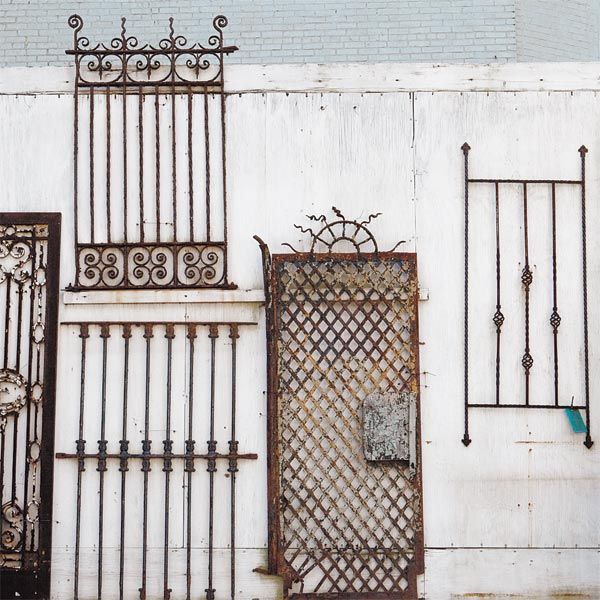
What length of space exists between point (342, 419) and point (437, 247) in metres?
1.04

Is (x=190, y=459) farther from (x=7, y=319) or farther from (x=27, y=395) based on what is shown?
(x=7, y=319)

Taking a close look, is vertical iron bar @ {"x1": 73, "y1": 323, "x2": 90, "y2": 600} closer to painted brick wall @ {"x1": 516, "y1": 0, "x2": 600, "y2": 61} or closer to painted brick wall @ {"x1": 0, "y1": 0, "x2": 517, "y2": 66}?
painted brick wall @ {"x1": 0, "y1": 0, "x2": 517, "y2": 66}

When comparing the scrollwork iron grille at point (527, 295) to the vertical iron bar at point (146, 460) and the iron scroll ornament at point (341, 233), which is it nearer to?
the iron scroll ornament at point (341, 233)

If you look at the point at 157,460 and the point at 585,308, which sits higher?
the point at 585,308

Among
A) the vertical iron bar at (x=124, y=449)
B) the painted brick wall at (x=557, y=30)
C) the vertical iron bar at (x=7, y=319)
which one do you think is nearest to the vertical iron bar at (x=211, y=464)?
the vertical iron bar at (x=124, y=449)

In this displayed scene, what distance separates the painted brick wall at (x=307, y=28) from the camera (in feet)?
23.0

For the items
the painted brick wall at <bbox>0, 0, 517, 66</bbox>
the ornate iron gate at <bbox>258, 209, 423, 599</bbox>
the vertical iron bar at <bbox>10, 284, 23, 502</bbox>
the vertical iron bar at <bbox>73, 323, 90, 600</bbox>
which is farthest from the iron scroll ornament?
the painted brick wall at <bbox>0, 0, 517, 66</bbox>

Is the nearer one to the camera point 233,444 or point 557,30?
point 233,444

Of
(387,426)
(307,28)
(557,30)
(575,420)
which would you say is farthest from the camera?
(557,30)

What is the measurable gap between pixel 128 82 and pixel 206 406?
178cm

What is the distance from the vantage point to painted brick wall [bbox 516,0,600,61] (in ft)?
23.3

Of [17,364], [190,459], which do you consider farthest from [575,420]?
[17,364]

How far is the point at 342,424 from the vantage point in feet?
16.7

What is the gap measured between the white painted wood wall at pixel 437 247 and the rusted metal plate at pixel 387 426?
0.18 meters
